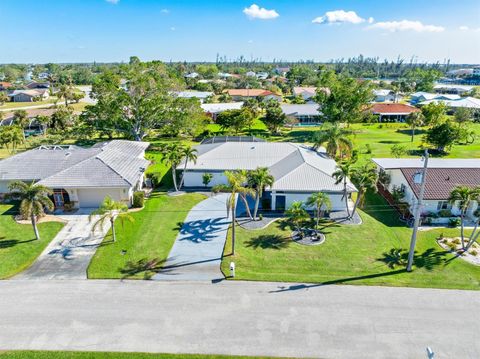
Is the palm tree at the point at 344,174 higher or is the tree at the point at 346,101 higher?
the tree at the point at 346,101

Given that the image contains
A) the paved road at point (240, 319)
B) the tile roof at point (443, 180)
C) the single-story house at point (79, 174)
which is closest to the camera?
the paved road at point (240, 319)

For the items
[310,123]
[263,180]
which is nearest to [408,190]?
[263,180]

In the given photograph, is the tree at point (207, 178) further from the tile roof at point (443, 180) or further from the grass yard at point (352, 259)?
the tile roof at point (443, 180)

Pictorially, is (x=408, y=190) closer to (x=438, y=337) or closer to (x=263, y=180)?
(x=263, y=180)

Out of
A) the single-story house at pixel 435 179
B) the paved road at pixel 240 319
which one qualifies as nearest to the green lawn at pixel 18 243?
the paved road at pixel 240 319

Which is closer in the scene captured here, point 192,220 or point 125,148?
point 192,220

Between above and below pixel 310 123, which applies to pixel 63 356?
below

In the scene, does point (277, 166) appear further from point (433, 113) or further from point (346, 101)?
point (433, 113)

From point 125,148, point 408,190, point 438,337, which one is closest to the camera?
point 438,337

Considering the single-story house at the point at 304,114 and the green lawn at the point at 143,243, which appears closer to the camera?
the green lawn at the point at 143,243
